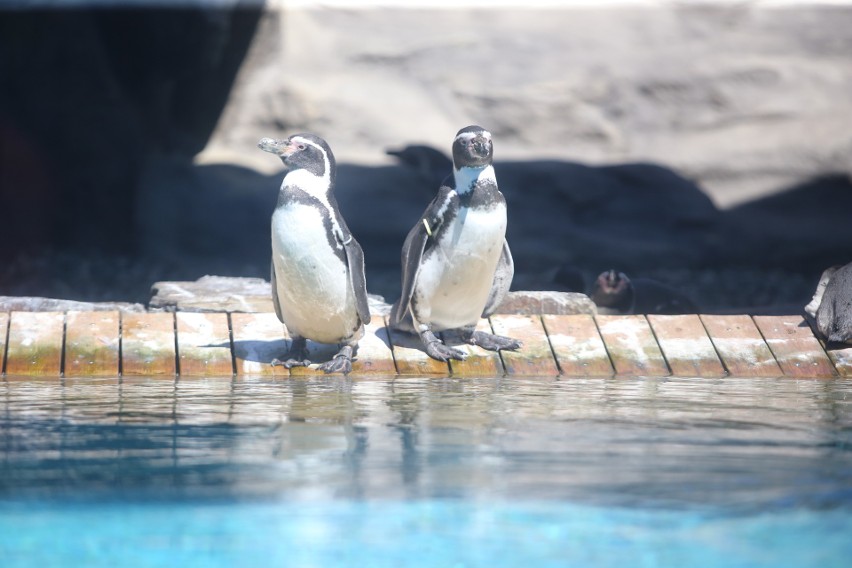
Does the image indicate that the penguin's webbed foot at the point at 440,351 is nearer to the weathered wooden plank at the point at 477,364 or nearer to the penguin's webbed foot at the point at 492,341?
the weathered wooden plank at the point at 477,364

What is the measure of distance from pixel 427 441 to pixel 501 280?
7.53 feet

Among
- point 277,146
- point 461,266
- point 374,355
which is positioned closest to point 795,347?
point 461,266

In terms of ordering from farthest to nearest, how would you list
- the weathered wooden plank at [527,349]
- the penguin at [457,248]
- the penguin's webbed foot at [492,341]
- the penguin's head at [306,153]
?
the penguin's webbed foot at [492,341], the weathered wooden plank at [527,349], the penguin at [457,248], the penguin's head at [306,153]

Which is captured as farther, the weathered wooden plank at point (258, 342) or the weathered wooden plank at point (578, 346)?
the weathered wooden plank at point (578, 346)

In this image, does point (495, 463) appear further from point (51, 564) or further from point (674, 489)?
point (51, 564)

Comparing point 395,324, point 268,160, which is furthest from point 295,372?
point 268,160

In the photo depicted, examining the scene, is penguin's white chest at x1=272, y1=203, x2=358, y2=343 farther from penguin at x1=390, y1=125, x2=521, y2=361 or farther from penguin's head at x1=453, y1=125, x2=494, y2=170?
penguin's head at x1=453, y1=125, x2=494, y2=170

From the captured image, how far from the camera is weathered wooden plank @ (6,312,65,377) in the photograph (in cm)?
450

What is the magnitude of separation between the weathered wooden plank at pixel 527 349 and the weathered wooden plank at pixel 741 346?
740 millimetres

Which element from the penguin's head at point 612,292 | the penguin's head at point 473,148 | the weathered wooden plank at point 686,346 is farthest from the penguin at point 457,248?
the penguin's head at point 612,292

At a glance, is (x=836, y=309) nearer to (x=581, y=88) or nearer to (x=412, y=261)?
(x=412, y=261)

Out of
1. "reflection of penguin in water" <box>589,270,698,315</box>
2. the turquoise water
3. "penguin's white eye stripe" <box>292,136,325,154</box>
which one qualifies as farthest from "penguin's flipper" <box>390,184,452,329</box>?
"reflection of penguin in water" <box>589,270,698,315</box>

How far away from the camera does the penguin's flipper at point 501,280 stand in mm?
5117

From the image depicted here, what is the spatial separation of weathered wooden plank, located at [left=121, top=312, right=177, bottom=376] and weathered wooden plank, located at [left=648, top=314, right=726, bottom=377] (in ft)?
6.77
